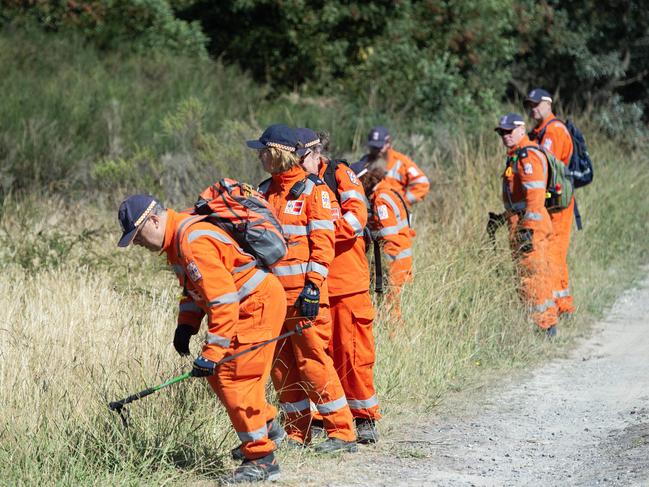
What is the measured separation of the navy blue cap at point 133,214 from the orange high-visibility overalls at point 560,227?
5260 mm

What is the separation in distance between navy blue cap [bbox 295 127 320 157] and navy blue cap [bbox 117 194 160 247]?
1368 mm

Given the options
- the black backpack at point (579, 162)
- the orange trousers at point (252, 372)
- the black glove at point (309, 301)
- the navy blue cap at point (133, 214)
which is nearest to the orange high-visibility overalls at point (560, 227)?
the black backpack at point (579, 162)

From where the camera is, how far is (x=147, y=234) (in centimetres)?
529

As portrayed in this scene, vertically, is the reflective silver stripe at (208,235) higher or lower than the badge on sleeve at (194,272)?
higher

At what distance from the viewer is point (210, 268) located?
532cm

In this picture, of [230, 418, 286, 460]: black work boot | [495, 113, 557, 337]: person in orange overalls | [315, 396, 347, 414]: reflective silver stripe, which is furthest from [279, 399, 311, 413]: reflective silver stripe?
[495, 113, 557, 337]: person in orange overalls

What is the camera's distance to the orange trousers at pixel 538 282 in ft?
31.1

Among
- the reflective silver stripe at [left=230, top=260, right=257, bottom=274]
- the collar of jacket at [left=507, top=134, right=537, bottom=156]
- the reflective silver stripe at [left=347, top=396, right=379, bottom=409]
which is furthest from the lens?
the collar of jacket at [left=507, top=134, right=537, bottom=156]

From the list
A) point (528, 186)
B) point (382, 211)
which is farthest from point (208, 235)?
point (528, 186)

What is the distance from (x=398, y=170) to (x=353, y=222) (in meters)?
4.18

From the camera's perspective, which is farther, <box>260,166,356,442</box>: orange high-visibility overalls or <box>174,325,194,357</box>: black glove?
<box>260,166,356,442</box>: orange high-visibility overalls

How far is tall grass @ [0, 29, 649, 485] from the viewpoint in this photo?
602 centimetres

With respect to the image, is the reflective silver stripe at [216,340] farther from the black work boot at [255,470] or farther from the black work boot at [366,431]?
the black work boot at [366,431]

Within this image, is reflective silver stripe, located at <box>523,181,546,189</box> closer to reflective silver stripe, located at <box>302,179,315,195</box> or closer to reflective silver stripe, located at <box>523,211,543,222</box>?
reflective silver stripe, located at <box>523,211,543,222</box>
